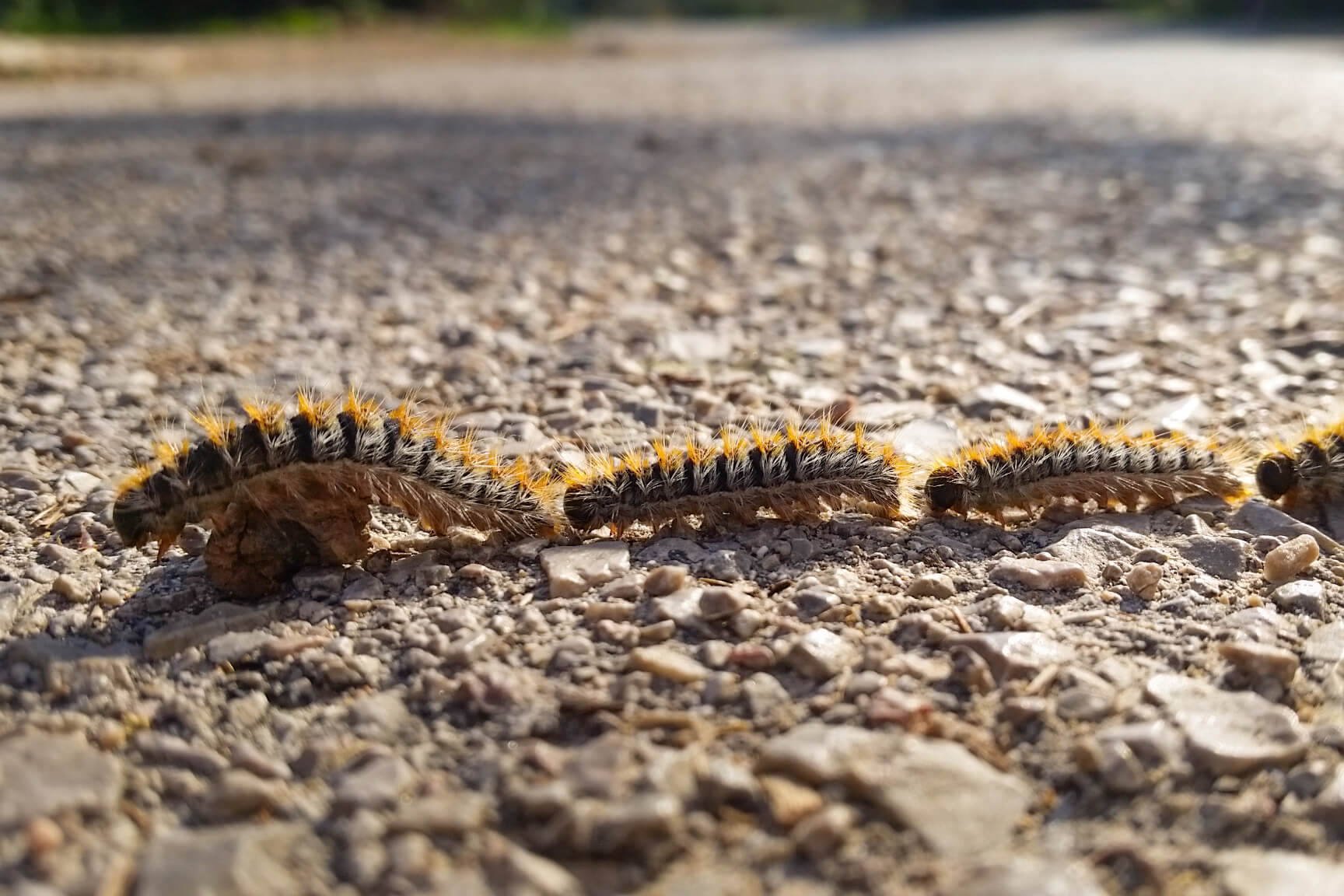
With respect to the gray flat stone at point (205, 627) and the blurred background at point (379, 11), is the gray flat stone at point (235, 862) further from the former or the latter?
the blurred background at point (379, 11)

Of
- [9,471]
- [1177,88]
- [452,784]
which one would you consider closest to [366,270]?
[9,471]

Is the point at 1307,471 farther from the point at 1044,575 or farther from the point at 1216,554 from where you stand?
the point at 1044,575

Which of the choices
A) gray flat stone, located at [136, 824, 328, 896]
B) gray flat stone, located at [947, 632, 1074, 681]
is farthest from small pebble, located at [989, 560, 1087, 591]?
gray flat stone, located at [136, 824, 328, 896]

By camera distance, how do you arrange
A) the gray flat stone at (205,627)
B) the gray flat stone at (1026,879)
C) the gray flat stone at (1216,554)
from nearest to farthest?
the gray flat stone at (1026,879)
the gray flat stone at (205,627)
the gray flat stone at (1216,554)

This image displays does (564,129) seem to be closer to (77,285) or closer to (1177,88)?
(77,285)

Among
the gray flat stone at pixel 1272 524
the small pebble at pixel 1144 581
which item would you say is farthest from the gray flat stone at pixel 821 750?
the gray flat stone at pixel 1272 524

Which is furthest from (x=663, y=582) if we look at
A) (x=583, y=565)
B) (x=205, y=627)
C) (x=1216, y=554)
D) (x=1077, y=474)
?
(x=1216, y=554)

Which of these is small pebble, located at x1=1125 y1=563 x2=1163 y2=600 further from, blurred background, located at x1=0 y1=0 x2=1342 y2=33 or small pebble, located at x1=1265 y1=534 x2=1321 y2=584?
blurred background, located at x1=0 y1=0 x2=1342 y2=33
